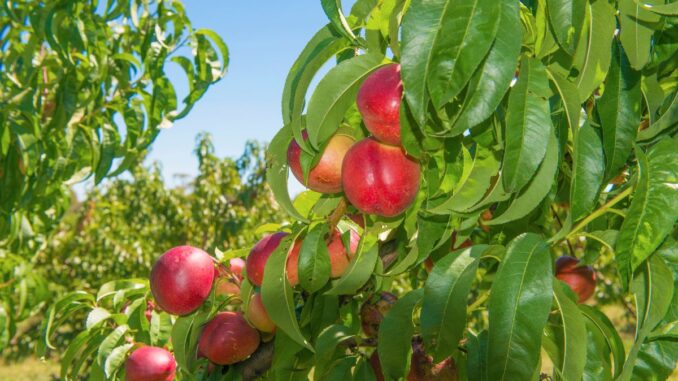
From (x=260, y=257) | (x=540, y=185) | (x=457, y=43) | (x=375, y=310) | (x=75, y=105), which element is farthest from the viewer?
(x=75, y=105)

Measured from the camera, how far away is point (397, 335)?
0.64 m

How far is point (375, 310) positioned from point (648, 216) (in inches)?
18.0

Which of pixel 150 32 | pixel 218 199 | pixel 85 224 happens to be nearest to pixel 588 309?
pixel 150 32

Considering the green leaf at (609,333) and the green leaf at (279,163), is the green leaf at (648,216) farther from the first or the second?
the green leaf at (279,163)

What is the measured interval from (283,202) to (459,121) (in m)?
0.21

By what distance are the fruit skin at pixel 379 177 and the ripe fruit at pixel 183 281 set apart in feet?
1.07

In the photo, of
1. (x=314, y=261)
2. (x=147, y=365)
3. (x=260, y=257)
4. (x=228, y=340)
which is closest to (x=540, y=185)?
(x=314, y=261)

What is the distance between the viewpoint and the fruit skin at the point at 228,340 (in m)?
0.86

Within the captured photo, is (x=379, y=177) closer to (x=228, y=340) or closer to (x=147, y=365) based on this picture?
(x=228, y=340)

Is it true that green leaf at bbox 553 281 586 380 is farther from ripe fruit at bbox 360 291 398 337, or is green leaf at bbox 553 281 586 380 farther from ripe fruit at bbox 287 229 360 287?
ripe fruit at bbox 360 291 398 337

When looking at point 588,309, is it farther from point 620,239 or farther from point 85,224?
point 85,224

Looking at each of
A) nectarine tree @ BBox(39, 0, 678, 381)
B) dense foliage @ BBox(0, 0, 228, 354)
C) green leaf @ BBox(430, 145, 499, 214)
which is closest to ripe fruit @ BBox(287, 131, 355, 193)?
nectarine tree @ BBox(39, 0, 678, 381)

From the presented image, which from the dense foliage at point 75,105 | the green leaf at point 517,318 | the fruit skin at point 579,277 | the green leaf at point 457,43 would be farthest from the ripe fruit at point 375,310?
the dense foliage at point 75,105

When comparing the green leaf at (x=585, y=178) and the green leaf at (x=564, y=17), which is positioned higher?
the green leaf at (x=564, y=17)
